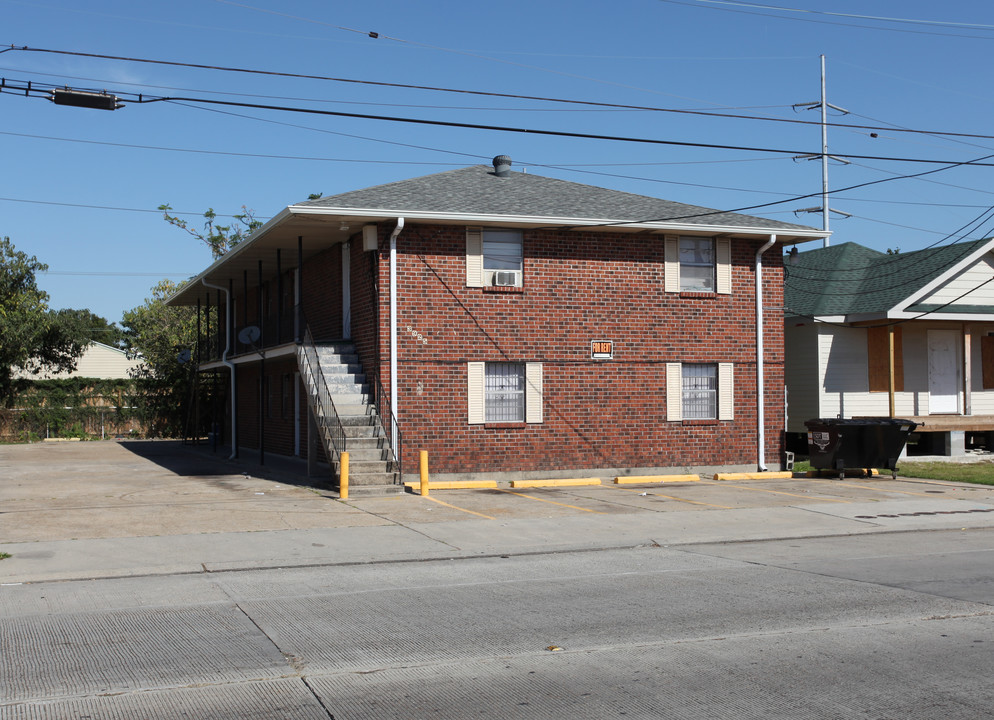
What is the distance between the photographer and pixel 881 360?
2645 centimetres

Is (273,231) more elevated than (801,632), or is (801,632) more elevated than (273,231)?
(273,231)

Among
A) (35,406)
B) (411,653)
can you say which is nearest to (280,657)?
(411,653)

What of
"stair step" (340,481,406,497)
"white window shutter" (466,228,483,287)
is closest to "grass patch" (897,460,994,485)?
"white window shutter" (466,228,483,287)

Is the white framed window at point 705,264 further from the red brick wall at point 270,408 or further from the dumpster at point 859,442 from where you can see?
the red brick wall at point 270,408

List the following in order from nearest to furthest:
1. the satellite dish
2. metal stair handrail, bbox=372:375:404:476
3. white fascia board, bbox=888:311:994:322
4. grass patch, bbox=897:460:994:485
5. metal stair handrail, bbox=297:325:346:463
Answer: metal stair handrail, bbox=297:325:346:463, metal stair handrail, bbox=372:375:404:476, grass patch, bbox=897:460:994:485, the satellite dish, white fascia board, bbox=888:311:994:322

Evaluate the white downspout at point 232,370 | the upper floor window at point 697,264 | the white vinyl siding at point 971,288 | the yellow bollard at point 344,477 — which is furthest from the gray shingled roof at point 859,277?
the white downspout at point 232,370

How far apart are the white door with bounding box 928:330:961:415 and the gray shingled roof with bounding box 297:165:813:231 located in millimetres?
7230

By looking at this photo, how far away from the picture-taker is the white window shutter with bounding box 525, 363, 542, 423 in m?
21.2

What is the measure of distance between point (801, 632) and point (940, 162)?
52.3 feet

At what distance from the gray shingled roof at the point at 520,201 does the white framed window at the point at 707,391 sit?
334 centimetres

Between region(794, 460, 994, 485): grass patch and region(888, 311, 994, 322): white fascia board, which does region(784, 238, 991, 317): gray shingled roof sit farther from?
region(794, 460, 994, 485): grass patch

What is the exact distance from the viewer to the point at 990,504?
55.9 ft

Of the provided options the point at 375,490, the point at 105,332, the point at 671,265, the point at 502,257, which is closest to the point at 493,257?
the point at 502,257

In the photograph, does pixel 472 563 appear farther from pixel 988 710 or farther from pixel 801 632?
pixel 988 710
